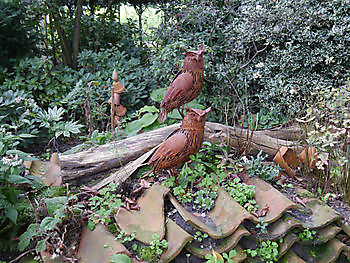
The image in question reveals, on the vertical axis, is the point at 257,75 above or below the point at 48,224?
above

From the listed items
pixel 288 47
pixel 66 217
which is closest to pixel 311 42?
pixel 288 47

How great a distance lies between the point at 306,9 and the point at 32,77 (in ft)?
14.9

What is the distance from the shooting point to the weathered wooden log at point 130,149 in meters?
2.69

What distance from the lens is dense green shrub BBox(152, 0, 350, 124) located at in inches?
155

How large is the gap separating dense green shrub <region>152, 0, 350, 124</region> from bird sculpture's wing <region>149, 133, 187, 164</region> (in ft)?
5.21

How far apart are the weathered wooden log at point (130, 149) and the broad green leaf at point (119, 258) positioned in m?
0.97

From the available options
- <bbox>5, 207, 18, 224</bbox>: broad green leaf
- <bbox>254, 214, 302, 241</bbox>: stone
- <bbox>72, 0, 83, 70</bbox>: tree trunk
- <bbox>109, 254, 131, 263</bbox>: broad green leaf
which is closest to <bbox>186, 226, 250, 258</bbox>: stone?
<bbox>254, 214, 302, 241</bbox>: stone

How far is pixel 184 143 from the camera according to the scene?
7.18 ft

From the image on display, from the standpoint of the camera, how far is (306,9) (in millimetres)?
4074

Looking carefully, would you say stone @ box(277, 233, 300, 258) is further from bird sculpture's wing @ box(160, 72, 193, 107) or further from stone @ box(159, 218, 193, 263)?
bird sculpture's wing @ box(160, 72, 193, 107)

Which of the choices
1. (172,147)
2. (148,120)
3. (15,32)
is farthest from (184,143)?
(15,32)

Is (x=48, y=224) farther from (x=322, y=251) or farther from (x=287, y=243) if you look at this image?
(x=322, y=251)

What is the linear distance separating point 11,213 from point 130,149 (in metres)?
1.26

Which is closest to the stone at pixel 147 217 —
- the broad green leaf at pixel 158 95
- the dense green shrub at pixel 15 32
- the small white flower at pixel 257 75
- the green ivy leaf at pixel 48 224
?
the green ivy leaf at pixel 48 224
